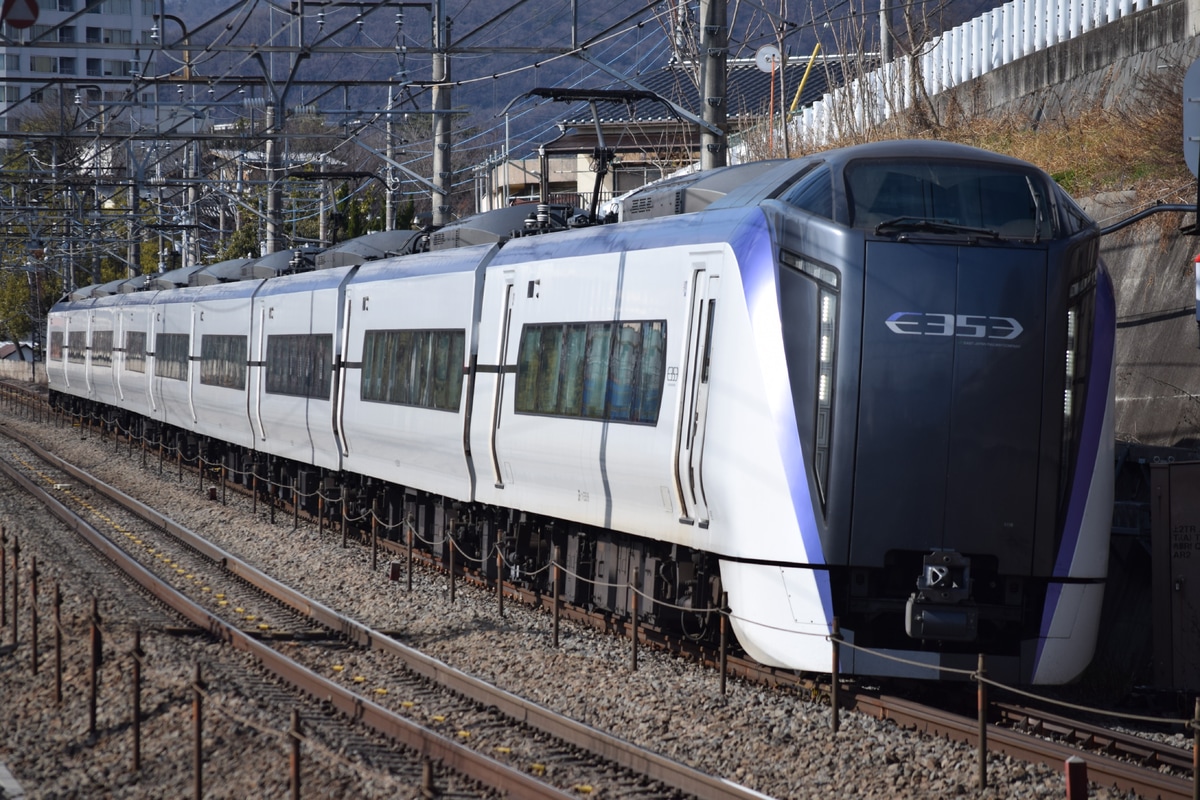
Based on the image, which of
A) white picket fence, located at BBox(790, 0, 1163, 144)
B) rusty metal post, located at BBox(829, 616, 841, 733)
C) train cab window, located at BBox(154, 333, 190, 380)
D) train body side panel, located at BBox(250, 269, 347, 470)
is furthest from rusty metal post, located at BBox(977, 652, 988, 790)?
Result: train cab window, located at BBox(154, 333, 190, 380)

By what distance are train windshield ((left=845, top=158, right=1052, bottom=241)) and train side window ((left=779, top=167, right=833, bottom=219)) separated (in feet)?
0.41

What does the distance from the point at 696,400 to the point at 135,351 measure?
23768 millimetres

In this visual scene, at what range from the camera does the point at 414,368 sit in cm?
1528

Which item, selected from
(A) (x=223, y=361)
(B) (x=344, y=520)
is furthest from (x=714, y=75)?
(A) (x=223, y=361)

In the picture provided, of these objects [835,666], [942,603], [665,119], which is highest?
[665,119]

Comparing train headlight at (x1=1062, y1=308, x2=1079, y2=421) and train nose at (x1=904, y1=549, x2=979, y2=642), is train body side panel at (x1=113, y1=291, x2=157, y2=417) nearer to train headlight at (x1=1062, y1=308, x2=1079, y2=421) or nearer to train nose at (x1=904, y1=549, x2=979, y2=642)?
train nose at (x1=904, y1=549, x2=979, y2=642)

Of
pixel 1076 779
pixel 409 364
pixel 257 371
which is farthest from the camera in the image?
pixel 257 371

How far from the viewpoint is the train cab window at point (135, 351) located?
30.3 meters

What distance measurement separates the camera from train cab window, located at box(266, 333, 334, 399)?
18.4 meters

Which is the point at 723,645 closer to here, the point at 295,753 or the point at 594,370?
the point at 594,370

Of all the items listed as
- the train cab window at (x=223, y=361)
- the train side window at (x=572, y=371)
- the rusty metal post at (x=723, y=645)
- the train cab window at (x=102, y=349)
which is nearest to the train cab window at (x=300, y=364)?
the train cab window at (x=223, y=361)

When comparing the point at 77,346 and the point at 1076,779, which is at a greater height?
the point at 77,346

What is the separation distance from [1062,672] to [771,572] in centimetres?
179

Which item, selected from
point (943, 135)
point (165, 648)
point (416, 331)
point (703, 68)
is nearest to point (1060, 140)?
point (943, 135)
